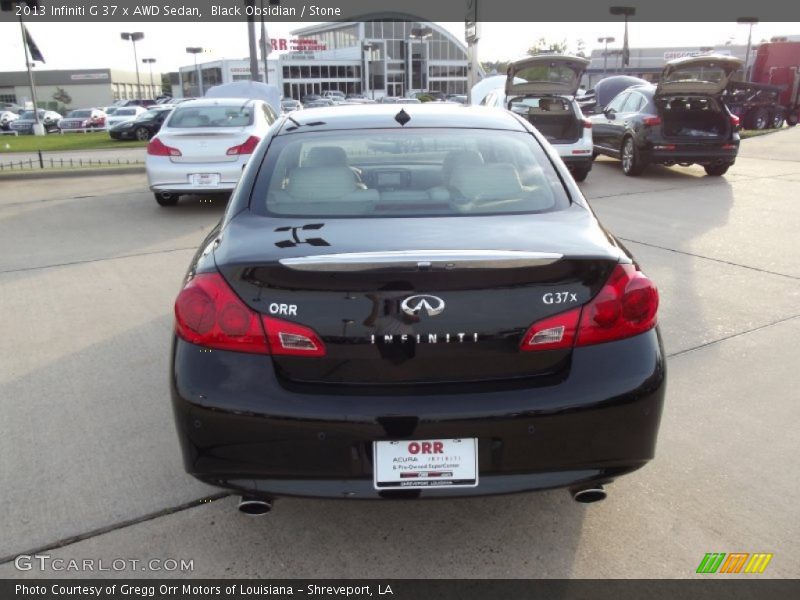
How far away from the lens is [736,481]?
2.98m

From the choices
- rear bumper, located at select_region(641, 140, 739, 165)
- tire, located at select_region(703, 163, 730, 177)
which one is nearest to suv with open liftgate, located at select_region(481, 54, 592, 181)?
rear bumper, located at select_region(641, 140, 739, 165)

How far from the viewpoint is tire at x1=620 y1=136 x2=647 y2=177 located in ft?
39.6

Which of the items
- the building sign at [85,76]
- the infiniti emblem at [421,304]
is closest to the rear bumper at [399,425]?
the infiniti emblem at [421,304]

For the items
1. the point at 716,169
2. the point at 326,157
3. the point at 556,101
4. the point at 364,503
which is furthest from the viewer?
the point at 556,101

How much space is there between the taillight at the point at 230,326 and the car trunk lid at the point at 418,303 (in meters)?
0.03

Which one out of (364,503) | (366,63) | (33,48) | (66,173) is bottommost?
(364,503)

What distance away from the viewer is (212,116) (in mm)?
9969

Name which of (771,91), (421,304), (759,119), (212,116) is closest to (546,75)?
(212,116)

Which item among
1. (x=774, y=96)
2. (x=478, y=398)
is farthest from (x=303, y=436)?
(x=774, y=96)

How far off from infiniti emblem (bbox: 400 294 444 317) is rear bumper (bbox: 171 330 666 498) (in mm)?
271

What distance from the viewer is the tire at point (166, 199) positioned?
9898 millimetres

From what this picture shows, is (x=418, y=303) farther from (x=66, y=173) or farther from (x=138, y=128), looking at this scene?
(x=138, y=128)

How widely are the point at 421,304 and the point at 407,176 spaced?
1.27m

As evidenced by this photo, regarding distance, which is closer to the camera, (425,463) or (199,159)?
(425,463)
